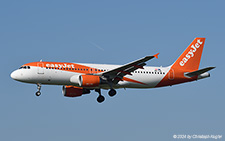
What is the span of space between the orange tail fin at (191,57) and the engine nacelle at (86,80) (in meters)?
10.1

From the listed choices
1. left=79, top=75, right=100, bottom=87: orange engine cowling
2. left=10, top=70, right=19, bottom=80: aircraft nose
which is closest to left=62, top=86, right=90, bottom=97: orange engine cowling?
left=79, top=75, right=100, bottom=87: orange engine cowling

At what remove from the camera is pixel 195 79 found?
51562 mm

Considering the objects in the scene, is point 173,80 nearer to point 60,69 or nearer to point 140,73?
point 140,73

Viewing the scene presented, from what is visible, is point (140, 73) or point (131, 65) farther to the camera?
point (140, 73)

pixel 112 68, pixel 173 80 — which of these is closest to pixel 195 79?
pixel 173 80

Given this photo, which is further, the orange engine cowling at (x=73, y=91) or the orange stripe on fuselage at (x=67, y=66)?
the orange engine cowling at (x=73, y=91)

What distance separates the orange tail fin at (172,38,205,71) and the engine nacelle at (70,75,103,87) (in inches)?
396

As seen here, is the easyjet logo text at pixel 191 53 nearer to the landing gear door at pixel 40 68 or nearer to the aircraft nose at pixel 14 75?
the landing gear door at pixel 40 68

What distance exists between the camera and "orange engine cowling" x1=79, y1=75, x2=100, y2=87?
152ft

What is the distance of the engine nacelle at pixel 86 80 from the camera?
46344 mm

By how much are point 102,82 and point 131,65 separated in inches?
162

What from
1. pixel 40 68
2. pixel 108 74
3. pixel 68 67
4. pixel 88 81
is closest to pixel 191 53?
pixel 108 74

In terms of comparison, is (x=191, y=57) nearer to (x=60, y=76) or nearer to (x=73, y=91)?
(x=73, y=91)

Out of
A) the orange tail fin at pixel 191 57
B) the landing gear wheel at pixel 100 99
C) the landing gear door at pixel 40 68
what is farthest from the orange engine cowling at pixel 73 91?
the orange tail fin at pixel 191 57
